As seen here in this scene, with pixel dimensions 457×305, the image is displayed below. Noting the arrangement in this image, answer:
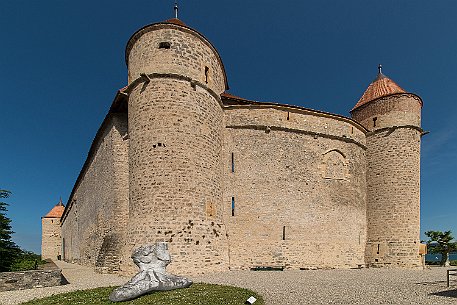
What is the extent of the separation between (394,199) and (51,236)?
46.2 metres

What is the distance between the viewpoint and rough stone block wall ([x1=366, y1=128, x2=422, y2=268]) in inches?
679

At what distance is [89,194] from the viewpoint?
73.3 ft

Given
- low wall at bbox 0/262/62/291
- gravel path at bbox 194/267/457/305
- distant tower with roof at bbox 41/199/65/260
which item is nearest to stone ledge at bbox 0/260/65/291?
low wall at bbox 0/262/62/291

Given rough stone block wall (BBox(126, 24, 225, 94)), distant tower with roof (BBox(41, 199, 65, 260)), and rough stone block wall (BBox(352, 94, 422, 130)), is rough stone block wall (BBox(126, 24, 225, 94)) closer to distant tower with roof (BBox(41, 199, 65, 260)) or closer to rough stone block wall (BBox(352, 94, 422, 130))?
rough stone block wall (BBox(352, 94, 422, 130))

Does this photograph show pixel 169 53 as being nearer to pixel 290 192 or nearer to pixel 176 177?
pixel 176 177

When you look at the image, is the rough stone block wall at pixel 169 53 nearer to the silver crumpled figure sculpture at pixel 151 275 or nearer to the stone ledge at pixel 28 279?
the silver crumpled figure sculpture at pixel 151 275

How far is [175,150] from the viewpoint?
12.8 metres

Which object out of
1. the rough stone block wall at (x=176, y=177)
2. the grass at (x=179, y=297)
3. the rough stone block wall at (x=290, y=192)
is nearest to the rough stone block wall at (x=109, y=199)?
the rough stone block wall at (x=176, y=177)

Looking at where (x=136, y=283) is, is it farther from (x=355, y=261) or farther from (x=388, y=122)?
(x=388, y=122)

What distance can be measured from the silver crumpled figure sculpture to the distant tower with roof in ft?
143

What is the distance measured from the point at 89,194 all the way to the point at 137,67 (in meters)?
12.2

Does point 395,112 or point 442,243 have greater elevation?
point 395,112

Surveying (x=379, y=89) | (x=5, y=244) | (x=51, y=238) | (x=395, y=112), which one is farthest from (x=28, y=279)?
(x=51, y=238)

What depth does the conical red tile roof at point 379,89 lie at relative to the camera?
19956mm
